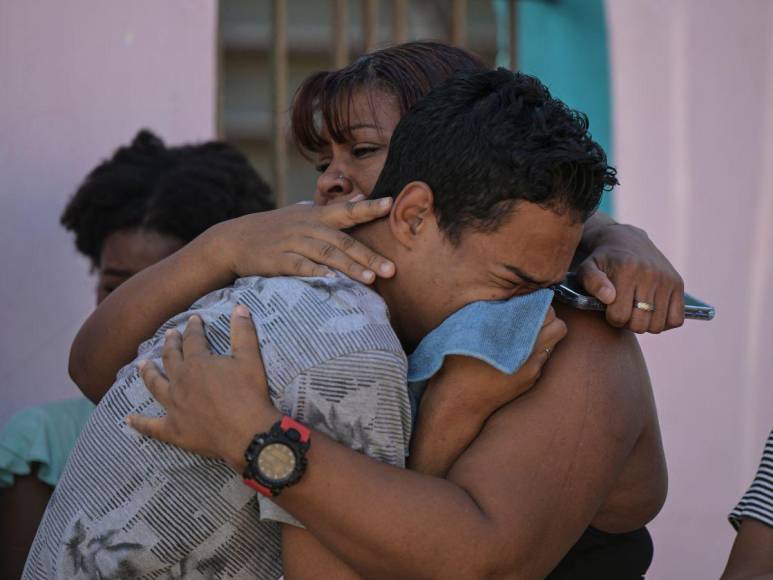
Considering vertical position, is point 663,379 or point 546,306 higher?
point 546,306

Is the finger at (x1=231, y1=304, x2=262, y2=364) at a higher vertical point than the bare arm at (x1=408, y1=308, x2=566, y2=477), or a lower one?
higher

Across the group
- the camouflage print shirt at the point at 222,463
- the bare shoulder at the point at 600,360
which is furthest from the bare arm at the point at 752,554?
the camouflage print shirt at the point at 222,463

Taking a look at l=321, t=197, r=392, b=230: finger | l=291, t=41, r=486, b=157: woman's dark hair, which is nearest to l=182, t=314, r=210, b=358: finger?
l=321, t=197, r=392, b=230: finger

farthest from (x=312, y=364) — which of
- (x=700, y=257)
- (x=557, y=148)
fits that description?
(x=700, y=257)

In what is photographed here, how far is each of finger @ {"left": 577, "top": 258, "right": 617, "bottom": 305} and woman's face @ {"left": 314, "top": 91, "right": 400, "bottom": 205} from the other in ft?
1.64

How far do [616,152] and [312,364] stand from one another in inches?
122

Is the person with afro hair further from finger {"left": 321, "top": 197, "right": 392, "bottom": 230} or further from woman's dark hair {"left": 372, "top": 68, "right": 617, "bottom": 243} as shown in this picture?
woman's dark hair {"left": 372, "top": 68, "right": 617, "bottom": 243}

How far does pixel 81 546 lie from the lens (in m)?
2.26

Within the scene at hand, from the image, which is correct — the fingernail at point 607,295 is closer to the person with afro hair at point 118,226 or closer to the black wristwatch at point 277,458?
the black wristwatch at point 277,458

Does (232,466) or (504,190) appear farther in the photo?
(504,190)

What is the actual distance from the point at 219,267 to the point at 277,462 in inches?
25.9

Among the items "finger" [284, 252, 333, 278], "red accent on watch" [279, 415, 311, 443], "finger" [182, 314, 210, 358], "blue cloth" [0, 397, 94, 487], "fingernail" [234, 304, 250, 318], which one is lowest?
"blue cloth" [0, 397, 94, 487]

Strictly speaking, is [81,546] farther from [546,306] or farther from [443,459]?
[546,306]

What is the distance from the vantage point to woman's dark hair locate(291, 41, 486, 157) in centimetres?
280
